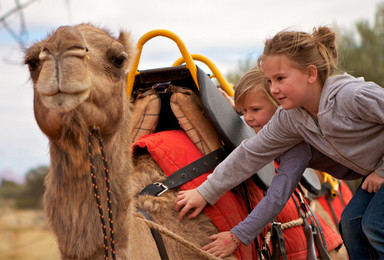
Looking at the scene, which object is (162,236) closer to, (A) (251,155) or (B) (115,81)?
(A) (251,155)

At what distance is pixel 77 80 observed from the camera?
1.94m

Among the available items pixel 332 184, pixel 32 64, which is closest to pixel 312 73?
pixel 32 64

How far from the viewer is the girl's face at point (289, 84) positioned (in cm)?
263

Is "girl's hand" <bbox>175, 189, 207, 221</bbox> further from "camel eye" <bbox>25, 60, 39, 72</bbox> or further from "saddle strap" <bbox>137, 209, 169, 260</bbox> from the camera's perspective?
"camel eye" <bbox>25, 60, 39, 72</bbox>

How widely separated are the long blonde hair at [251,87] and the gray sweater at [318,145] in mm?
372

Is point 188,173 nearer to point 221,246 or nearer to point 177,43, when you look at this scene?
point 221,246

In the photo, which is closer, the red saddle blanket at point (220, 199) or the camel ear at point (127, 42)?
the camel ear at point (127, 42)

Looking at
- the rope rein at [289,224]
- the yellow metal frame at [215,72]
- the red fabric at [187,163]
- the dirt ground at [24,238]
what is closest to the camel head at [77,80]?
the red fabric at [187,163]

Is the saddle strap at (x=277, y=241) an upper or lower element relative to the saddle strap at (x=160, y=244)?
lower

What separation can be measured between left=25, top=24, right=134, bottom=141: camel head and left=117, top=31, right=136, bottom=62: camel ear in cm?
17

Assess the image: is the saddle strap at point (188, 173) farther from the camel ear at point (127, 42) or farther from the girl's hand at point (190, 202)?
the camel ear at point (127, 42)

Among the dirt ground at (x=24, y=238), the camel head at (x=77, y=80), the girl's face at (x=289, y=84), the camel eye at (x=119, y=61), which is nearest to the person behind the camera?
the camel head at (x=77, y=80)

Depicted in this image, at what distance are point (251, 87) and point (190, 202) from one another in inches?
37.8

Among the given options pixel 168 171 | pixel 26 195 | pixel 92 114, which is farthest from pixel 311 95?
pixel 26 195
